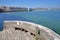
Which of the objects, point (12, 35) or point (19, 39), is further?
point (12, 35)

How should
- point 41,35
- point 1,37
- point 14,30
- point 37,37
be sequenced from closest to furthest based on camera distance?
1. point 41,35
2. point 37,37
3. point 1,37
4. point 14,30

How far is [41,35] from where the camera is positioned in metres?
3.31

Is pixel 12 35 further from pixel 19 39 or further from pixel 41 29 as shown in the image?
pixel 41 29

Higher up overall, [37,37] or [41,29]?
[41,29]

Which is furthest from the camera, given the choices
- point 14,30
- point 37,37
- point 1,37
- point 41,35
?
point 14,30

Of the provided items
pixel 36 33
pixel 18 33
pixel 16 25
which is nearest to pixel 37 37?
pixel 36 33

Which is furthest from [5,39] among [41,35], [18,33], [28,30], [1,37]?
[41,35]

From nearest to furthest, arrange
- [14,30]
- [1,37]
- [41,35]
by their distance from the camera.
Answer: [41,35]
[1,37]
[14,30]

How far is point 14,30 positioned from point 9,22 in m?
0.32

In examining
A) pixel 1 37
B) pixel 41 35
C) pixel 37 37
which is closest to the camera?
pixel 41 35

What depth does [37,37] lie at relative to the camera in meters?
3.59

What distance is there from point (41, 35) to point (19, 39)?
0.66 m

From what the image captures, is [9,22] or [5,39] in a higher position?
[9,22]

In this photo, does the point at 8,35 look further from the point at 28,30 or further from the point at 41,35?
the point at 41,35
